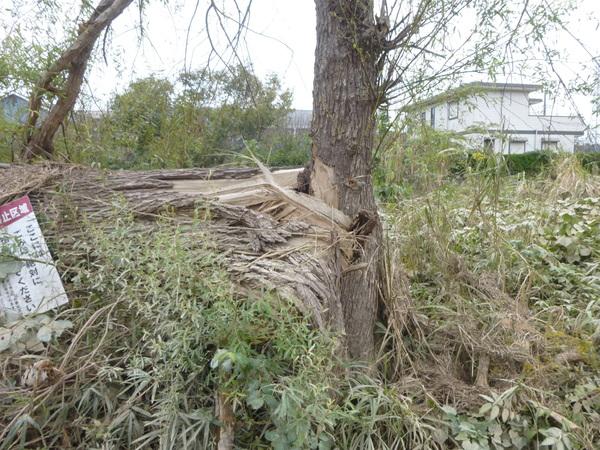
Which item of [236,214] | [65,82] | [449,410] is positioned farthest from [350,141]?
[65,82]

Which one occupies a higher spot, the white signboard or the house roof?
the house roof

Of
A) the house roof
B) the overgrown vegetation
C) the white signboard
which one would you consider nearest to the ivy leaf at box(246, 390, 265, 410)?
the white signboard

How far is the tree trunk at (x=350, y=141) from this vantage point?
5.84 ft

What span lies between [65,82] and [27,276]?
5.15 ft

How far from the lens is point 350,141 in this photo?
181 cm

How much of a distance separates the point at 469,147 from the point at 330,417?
2.32 m

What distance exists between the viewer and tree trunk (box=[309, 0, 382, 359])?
178 centimetres

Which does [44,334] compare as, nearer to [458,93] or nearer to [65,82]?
[65,82]

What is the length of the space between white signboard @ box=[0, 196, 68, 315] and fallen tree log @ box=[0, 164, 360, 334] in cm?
9

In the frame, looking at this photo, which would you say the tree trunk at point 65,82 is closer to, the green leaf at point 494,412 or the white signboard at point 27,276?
the white signboard at point 27,276

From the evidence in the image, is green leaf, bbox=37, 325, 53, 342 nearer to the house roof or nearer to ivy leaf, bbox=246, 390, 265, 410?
ivy leaf, bbox=246, 390, 265, 410

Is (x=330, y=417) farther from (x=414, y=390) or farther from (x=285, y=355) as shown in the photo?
(x=414, y=390)

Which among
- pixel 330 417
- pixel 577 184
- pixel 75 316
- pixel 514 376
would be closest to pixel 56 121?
pixel 75 316

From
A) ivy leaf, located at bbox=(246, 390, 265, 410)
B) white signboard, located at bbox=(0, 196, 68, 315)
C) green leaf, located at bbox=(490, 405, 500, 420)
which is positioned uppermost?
white signboard, located at bbox=(0, 196, 68, 315)
